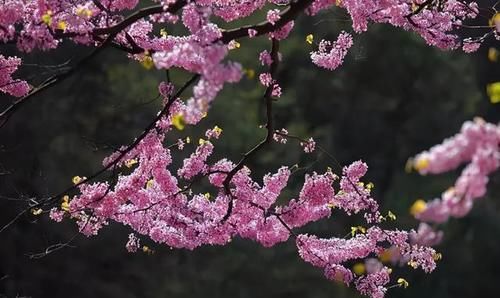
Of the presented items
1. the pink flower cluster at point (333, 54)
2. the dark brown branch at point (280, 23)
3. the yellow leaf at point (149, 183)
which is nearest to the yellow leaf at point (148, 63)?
the dark brown branch at point (280, 23)

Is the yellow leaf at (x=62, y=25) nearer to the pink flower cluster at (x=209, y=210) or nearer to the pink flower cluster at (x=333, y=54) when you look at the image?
the pink flower cluster at (x=209, y=210)

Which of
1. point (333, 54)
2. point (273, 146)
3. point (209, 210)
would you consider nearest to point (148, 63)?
point (209, 210)

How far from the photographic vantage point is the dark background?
879 cm

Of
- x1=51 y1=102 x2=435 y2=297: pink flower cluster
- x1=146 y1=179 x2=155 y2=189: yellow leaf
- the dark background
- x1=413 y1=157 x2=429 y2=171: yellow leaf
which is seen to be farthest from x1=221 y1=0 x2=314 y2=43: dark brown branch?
the dark background

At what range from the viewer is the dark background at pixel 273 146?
879 cm

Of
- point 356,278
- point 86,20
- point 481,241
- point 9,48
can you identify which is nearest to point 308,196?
point 356,278

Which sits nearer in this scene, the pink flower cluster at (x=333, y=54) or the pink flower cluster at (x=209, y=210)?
the pink flower cluster at (x=209, y=210)

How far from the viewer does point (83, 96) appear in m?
9.29

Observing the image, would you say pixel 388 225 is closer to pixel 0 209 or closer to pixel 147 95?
pixel 147 95

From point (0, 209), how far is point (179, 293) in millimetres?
2263

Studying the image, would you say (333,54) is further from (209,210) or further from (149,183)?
(149,183)

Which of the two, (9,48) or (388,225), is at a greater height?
(9,48)

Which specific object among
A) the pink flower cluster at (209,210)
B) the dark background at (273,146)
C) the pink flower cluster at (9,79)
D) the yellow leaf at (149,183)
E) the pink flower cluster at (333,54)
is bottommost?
the dark background at (273,146)

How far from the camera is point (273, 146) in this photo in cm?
993
